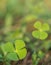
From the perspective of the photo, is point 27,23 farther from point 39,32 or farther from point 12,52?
point 12,52

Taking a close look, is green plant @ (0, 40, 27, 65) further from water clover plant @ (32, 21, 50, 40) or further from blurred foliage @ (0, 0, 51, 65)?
water clover plant @ (32, 21, 50, 40)

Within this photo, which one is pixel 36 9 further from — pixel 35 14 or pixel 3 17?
pixel 3 17

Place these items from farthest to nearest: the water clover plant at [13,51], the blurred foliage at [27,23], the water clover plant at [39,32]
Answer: the blurred foliage at [27,23] < the water clover plant at [39,32] < the water clover plant at [13,51]

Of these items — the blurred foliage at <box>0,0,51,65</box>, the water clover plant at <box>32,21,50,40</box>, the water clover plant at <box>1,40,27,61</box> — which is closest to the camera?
the water clover plant at <box>1,40,27,61</box>

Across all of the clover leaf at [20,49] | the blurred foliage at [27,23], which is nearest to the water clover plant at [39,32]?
the blurred foliage at [27,23]

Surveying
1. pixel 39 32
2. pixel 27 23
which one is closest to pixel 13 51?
pixel 39 32

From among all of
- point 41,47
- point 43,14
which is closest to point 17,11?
point 43,14

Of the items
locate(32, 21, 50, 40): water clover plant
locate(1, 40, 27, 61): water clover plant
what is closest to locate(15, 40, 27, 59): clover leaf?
locate(1, 40, 27, 61): water clover plant

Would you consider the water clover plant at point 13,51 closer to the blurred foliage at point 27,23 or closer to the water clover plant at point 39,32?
the blurred foliage at point 27,23

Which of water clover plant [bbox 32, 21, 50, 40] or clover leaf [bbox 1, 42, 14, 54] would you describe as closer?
clover leaf [bbox 1, 42, 14, 54]

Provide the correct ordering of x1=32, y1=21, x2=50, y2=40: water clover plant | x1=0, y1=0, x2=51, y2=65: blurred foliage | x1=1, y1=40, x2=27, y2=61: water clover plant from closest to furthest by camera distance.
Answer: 1. x1=1, y1=40, x2=27, y2=61: water clover plant
2. x1=32, y1=21, x2=50, y2=40: water clover plant
3. x1=0, y1=0, x2=51, y2=65: blurred foliage

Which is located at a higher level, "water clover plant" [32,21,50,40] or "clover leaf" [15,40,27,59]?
"water clover plant" [32,21,50,40]
